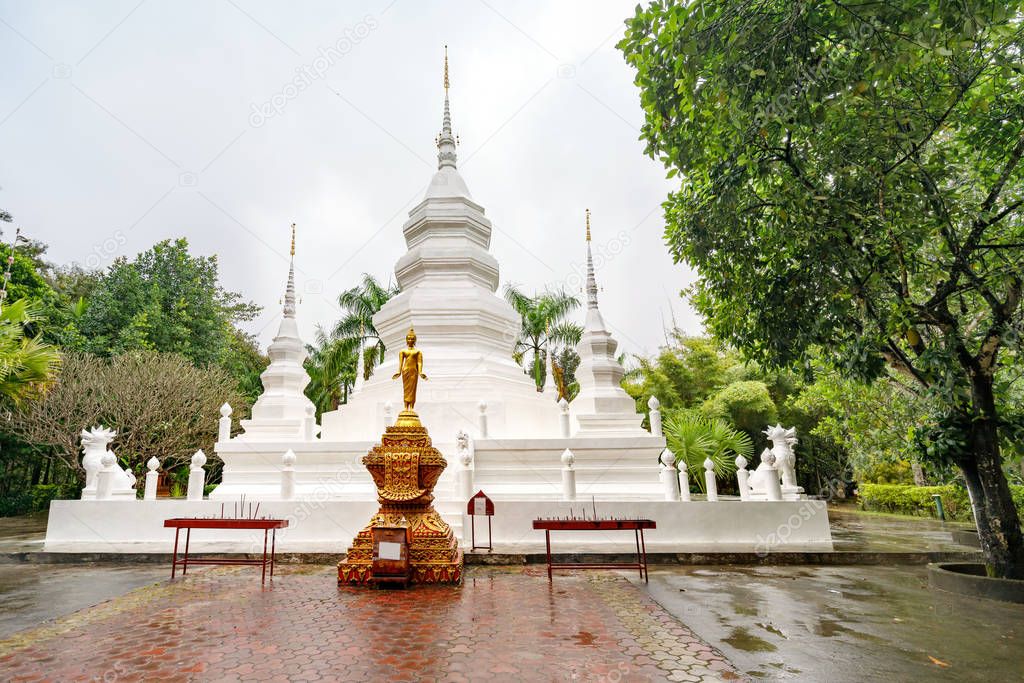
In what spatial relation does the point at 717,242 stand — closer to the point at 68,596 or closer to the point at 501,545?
the point at 501,545

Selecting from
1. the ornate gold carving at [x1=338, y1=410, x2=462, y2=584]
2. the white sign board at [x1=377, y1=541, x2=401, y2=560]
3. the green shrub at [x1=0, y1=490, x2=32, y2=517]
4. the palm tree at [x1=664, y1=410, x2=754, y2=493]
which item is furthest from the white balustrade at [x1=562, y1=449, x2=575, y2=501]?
the green shrub at [x1=0, y1=490, x2=32, y2=517]

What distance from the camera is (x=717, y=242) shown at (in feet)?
24.6

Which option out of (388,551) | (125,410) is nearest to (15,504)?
(125,410)

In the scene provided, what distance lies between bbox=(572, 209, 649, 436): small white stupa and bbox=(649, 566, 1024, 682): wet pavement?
5.50m

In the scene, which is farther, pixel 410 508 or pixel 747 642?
pixel 410 508

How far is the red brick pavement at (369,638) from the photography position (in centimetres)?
399

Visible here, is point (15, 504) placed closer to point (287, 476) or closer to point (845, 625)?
point (287, 476)

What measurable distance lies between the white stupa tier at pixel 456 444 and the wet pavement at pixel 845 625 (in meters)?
2.22

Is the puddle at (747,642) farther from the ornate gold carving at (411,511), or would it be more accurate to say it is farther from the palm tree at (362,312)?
the palm tree at (362,312)

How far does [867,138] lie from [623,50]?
9.35 feet

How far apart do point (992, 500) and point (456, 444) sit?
28.8ft

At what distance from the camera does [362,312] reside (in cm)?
2773

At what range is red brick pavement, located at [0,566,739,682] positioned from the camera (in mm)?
3988

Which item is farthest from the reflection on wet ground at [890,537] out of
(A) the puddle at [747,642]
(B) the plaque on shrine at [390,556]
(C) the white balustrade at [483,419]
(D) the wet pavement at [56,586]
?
(D) the wet pavement at [56,586]
